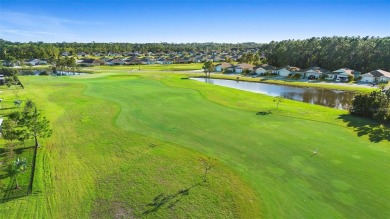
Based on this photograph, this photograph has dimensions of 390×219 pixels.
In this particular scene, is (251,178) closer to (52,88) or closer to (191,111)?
(191,111)

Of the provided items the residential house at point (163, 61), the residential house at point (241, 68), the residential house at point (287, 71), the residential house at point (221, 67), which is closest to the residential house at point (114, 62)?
the residential house at point (163, 61)

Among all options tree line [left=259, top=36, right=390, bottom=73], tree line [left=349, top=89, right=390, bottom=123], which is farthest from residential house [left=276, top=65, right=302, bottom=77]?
tree line [left=349, top=89, right=390, bottom=123]

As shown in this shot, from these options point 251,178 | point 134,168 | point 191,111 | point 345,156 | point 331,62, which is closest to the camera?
point 251,178

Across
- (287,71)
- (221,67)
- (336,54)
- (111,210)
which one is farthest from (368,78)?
(111,210)

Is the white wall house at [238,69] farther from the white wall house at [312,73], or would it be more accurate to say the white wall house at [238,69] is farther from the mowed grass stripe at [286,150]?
the mowed grass stripe at [286,150]

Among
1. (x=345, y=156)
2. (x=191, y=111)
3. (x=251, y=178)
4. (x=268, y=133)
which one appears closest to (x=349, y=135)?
(x=345, y=156)
